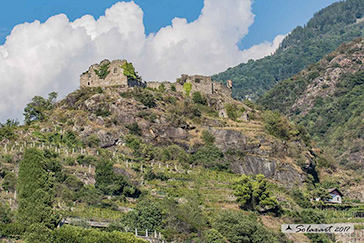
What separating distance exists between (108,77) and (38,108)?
10.1 m

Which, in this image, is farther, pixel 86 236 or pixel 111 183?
pixel 111 183

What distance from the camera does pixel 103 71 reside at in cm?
8631

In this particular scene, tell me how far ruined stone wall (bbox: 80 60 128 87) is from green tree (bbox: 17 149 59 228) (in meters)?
33.9

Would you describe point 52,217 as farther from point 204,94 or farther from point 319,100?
point 319,100

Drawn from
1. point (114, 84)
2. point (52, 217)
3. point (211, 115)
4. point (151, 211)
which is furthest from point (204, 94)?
point (52, 217)

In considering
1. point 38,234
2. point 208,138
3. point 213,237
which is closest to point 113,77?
point 208,138

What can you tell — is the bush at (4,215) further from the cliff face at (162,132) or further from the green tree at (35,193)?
the cliff face at (162,132)

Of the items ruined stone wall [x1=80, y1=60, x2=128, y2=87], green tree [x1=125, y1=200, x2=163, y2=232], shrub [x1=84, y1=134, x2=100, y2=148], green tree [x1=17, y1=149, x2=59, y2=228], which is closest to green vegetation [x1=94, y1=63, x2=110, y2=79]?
ruined stone wall [x1=80, y1=60, x2=128, y2=87]

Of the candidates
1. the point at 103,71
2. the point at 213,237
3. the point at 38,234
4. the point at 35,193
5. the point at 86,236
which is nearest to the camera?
the point at 38,234

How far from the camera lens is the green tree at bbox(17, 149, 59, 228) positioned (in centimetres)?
4703

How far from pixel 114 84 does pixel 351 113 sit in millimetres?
69041

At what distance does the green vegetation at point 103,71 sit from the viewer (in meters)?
86.0

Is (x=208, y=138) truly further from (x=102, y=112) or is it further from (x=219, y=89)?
(x=219, y=89)

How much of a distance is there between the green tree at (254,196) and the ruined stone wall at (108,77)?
86.3ft
